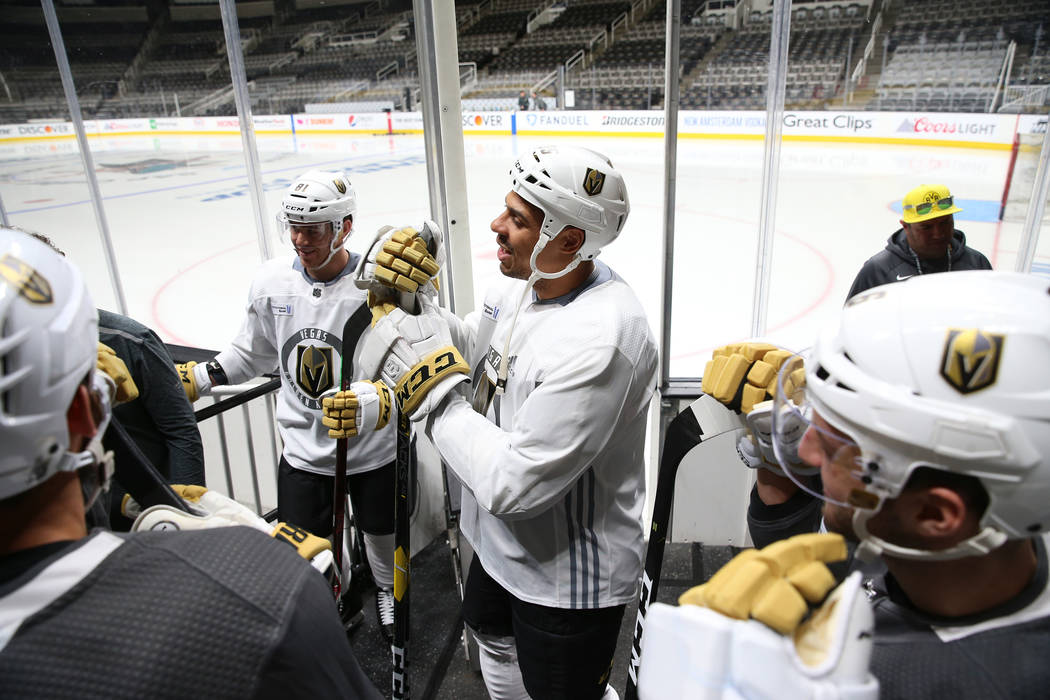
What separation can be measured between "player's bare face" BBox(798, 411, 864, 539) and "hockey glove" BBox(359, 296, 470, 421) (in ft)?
2.43

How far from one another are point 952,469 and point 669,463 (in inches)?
38.8


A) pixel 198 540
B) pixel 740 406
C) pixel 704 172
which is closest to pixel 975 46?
pixel 704 172

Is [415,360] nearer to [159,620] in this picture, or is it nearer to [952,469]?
[159,620]

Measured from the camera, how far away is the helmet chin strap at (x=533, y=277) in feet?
4.39

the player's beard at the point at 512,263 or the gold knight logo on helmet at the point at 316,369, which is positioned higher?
the player's beard at the point at 512,263

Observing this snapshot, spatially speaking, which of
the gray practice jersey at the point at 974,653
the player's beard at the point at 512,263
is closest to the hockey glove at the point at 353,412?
the player's beard at the point at 512,263

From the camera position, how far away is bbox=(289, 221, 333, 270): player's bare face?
2.05 m

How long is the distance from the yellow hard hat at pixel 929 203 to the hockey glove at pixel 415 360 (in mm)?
2104

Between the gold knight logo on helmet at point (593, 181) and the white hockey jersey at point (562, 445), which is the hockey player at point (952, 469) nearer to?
the white hockey jersey at point (562, 445)

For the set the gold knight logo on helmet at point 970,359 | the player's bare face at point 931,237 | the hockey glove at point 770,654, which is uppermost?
the gold knight logo on helmet at point 970,359

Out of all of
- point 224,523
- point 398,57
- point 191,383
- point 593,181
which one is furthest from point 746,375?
point 398,57

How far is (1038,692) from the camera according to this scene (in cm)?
54

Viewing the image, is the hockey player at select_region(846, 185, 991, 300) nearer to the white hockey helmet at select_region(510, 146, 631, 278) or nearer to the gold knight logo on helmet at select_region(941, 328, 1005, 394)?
the white hockey helmet at select_region(510, 146, 631, 278)

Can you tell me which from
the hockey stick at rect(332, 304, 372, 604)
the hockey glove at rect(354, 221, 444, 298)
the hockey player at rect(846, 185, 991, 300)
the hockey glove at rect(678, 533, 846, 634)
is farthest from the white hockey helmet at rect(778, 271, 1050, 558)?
the hockey player at rect(846, 185, 991, 300)
